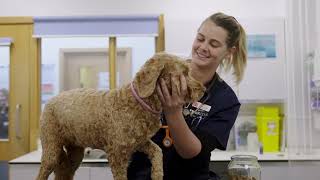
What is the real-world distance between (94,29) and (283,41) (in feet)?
4.85

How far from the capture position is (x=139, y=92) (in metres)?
0.78

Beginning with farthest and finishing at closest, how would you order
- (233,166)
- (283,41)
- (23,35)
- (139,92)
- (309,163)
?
(23,35) → (283,41) → (309,163) → (233,166) → (139,92)

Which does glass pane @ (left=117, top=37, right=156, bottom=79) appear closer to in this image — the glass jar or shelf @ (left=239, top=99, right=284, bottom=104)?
shelf @ (left=239, top=99, right=284, bottom=104)

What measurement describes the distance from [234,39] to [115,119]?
2.18 ft

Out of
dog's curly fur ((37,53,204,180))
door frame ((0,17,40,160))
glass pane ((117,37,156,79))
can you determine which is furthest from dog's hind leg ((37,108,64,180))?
door frame ((0,17,40,160))

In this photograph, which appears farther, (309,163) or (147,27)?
(147,27)

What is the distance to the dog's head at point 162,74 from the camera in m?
0.77

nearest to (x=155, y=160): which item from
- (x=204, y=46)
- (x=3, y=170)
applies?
(x=204, y=46)

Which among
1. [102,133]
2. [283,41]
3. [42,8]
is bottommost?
[102,133]

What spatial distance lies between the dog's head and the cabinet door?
7.73 feet

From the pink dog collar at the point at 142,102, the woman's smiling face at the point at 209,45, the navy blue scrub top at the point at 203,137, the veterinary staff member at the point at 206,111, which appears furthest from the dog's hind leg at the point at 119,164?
the woman's smiling face at the point at 209,45

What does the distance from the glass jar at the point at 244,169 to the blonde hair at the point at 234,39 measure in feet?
1.08

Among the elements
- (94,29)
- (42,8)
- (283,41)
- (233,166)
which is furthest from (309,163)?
(42,8)

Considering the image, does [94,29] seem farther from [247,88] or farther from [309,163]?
[309,163]
